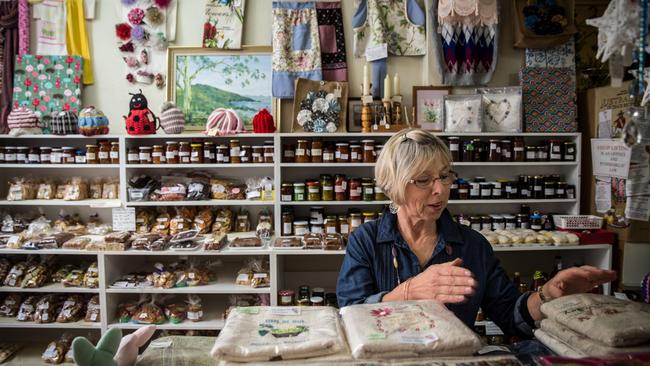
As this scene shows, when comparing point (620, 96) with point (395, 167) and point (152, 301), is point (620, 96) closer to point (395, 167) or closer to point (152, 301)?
point (395, 167)

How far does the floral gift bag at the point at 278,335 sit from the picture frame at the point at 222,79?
2651mm

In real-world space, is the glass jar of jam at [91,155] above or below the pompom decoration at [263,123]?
below

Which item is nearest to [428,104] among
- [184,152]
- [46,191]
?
[184,152]

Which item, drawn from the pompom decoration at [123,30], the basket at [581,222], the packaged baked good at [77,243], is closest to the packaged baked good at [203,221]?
the packaged baked good at [77,243]

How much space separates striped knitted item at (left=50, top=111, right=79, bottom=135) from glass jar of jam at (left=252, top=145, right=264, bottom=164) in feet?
4.27

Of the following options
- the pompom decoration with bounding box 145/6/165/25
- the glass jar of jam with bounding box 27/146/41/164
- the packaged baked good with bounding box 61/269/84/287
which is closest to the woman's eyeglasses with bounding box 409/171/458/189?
the packaged baked good with bounding box 61/269/84/287

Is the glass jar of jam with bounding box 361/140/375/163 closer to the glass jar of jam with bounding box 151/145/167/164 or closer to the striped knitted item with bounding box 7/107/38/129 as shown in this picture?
the glass jar of jam with bounding box 151/145/167/164

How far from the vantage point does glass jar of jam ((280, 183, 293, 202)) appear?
3.36 metres

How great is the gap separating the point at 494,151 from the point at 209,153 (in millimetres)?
2024

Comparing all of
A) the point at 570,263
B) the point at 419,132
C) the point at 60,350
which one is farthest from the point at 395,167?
the point at 60,350

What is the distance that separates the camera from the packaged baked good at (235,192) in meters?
3.46

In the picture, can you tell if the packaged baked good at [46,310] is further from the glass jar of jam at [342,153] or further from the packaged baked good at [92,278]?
the glass jar of jam at [342,153]

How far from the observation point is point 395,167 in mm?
1604

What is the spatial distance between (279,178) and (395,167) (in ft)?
5.99
